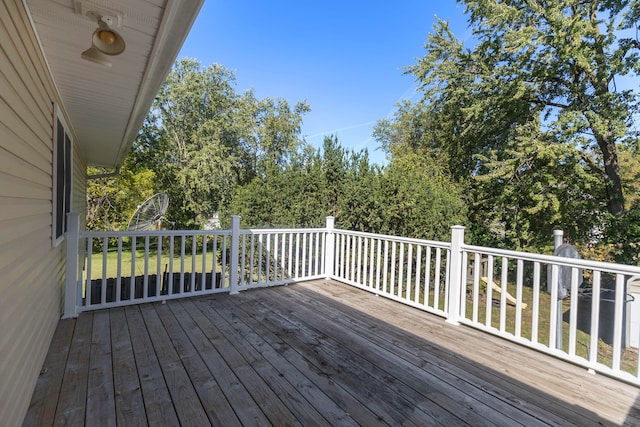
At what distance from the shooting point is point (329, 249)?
198 inches

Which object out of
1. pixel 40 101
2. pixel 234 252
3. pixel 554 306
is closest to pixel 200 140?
pixel 234 252

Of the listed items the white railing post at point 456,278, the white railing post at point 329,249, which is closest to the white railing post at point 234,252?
the white railing post at point 329,249

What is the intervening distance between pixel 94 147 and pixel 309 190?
164 inches

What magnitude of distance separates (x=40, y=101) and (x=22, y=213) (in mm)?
1068

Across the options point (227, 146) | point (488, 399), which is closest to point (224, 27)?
point (227, 146)

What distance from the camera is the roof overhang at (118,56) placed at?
172 cm

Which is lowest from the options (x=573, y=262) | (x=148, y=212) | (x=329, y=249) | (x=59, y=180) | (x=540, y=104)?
(x=329, y=249)

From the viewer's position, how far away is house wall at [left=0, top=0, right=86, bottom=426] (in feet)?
4.72

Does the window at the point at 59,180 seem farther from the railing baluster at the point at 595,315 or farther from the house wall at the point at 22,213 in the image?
the railing baluster at the point at 595,315

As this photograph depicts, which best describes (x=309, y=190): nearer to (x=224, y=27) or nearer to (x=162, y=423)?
(x=162, y=423)

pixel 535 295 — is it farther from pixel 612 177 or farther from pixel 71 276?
pixel 612 177

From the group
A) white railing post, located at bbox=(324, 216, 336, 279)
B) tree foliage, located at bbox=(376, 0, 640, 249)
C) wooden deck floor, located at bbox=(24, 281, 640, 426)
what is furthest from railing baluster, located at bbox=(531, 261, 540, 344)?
tree foliage, located at bbox=(376, 0, 640, 249)

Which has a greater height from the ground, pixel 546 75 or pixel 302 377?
pixel 546 75

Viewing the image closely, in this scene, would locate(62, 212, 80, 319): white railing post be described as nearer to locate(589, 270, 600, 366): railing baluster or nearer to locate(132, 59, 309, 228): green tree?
locate(589, 270, 600, 366): railing baluster
